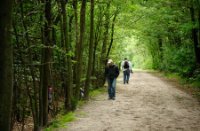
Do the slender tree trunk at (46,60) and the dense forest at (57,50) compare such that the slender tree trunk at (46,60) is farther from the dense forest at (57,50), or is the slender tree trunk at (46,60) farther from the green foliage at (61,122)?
the green foliage at (61,122)

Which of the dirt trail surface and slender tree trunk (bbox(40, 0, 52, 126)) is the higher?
slender tree trunk (bbox(40, 0, 52, 126))

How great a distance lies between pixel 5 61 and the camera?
6016mm

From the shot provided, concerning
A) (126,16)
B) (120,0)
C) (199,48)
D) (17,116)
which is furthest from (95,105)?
(199,48)

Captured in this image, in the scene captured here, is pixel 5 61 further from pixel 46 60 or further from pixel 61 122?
pixel 61 122

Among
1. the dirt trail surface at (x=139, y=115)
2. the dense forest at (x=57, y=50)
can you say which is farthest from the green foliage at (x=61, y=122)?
the dense forest at (x=57, y=50)

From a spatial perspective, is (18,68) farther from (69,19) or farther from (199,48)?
(199,48)

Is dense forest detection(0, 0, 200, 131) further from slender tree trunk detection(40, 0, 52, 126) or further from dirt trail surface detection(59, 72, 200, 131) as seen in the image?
dirt trail surface detection(59, 72, 200, 131)

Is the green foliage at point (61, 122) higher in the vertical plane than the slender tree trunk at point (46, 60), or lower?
lower

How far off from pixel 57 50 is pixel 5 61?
6944mm

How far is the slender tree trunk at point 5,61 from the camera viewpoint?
5.95 metres

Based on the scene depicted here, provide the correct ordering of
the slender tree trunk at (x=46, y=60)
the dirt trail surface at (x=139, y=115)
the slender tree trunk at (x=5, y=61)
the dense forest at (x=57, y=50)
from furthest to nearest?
the slender tree trunk at (x=46, y=60) < the dirt trail surface at (x=139, y=115) < the dense forest at (x=57, y=50) < the slender tree trunk at (x=5, y=61)

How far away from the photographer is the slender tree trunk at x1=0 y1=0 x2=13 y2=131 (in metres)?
5.95

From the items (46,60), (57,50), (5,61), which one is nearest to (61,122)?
(46,60)

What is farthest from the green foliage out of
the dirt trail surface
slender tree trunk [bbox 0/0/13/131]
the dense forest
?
slender tree trunk [bbox 0/0/13/131]
